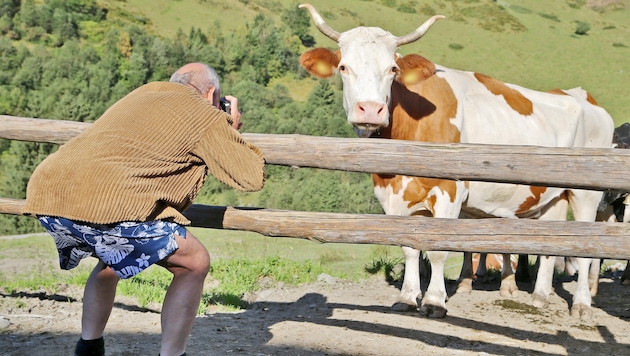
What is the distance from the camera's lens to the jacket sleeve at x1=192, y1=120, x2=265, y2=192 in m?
3.52

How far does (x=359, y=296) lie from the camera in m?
7.26

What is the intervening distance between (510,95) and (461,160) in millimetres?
3889

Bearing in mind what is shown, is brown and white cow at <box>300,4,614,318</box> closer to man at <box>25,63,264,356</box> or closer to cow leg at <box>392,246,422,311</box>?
cow leg at <box>392,246,422,311</box>

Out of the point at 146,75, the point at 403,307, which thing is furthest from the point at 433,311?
the point at 146,75

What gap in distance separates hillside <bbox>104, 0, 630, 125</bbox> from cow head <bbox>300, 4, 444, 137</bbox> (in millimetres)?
44826

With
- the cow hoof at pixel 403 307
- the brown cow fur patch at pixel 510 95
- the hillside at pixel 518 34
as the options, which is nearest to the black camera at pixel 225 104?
the cow hoof at pixel 403 307

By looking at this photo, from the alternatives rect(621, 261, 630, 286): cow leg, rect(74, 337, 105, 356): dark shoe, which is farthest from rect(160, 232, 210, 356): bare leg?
rect(621, 261, 630, 286): cow leg

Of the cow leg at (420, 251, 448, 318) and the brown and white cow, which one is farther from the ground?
the brown and white cow

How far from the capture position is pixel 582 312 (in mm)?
7145

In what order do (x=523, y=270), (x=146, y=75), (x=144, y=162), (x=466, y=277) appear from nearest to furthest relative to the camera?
(x=144, y=162) < (x=466, y=277) < (x=523, y=270) < (x=146, y=75)

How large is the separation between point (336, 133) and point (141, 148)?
5607 cm

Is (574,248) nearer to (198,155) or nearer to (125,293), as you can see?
(198,155)

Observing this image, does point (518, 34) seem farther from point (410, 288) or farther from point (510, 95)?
point (410, 288)

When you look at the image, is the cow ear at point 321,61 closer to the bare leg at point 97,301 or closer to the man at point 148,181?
the man at point 148,181
